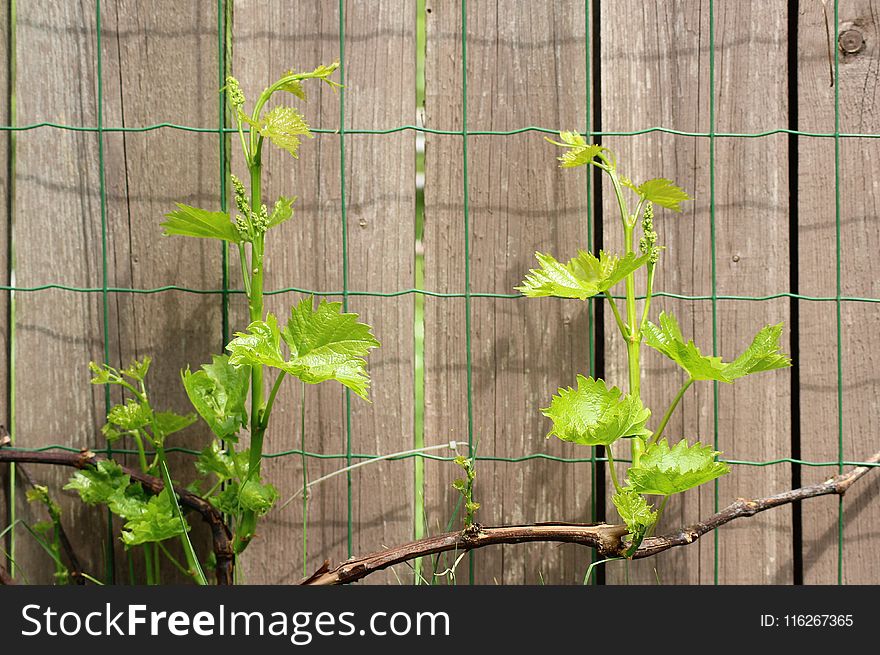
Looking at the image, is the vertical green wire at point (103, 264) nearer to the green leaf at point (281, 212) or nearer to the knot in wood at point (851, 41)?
the green leaf at point (281, 212)

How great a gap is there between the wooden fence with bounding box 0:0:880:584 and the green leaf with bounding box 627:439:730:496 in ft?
0.87

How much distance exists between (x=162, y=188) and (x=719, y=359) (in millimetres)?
1043

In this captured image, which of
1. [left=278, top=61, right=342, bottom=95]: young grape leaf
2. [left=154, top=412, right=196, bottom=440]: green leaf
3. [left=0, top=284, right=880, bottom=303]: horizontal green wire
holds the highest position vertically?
[left=278, top=61, right=342, bottom=95]: young grape leaf

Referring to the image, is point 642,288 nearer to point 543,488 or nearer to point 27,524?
point 543,488

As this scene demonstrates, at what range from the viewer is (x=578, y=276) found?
3.96ft

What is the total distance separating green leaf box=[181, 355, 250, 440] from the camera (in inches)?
47.3

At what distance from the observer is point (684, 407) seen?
1.42m

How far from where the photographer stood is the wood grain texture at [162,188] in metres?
1.40

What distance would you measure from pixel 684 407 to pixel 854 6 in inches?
33.2

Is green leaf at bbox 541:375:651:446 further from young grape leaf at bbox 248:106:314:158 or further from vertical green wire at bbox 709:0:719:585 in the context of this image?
young grape leaf at bbox 248:106:314:158

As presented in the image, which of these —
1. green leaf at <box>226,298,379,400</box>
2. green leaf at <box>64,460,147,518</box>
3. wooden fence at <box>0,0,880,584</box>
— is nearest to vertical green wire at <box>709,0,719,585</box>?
wooden fence at <box>0,0,880,584</box>

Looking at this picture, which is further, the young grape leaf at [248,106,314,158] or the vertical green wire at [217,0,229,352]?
the vertical green wire at [217,0,229,352]

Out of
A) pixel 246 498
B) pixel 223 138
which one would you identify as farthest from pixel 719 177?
pixel 246 498

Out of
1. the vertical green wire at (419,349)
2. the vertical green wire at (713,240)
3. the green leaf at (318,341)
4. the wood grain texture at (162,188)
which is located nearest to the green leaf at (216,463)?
the wood grain texture at (162,188)
